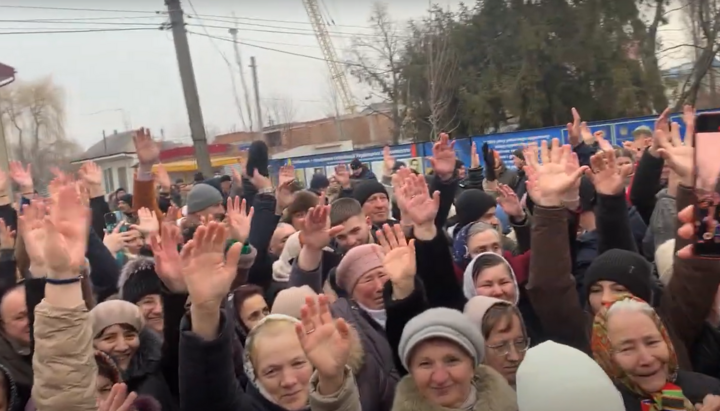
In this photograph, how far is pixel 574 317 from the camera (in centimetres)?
320

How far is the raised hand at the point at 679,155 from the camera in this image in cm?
336

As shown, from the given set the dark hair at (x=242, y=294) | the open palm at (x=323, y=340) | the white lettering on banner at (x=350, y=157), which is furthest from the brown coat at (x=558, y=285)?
the white lettering on banner at (x=350, y=157)

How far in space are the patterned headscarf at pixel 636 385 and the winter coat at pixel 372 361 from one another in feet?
2.82

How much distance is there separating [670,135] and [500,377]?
207cm

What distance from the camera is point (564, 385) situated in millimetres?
2172

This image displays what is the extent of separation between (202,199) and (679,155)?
3.48m

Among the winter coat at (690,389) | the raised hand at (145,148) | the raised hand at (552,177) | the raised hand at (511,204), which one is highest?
the raised hand at (145,148)

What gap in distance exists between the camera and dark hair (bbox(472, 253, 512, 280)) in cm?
348

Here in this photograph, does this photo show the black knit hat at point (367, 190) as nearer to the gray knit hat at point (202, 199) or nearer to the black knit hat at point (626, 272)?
the gray knit hat at point (202, 199)

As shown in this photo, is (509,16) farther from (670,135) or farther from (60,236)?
(60,236)

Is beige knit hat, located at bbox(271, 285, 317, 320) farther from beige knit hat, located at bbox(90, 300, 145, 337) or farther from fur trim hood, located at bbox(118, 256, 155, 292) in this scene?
→ fur trim hood, located at bbox(118, 256, 155, 292)

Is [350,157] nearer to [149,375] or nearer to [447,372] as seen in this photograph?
[149,375]

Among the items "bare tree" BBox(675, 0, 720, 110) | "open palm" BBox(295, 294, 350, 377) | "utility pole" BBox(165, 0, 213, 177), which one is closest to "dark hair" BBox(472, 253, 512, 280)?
"open palm" BBox(295, 294, 350, 377)

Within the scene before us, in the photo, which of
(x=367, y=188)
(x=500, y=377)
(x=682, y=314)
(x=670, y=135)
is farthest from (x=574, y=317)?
(x=367, y=188)
